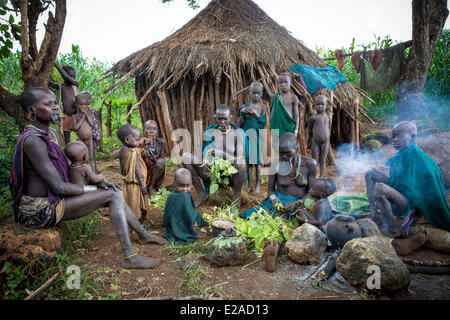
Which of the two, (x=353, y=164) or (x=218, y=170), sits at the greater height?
(x=218, y=170)

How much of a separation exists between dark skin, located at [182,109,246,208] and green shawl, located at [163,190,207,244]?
3.23 ft

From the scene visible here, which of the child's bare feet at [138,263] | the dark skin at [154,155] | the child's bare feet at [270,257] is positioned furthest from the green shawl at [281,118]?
the child's bare feet at [138,263]

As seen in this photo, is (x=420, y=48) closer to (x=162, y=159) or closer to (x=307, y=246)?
(x=307, y=246)

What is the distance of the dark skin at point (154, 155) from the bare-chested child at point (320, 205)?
2.52 meters

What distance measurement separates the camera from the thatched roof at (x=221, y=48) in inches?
255

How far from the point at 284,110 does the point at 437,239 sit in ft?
9.81

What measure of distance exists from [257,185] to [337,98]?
3.68 meters

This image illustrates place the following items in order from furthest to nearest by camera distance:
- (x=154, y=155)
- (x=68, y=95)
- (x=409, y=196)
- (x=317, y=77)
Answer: (x=317, y=77)
(x=68, y=95)
(x=154, y=155)
(x=409, y=196)

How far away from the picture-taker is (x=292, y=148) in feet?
11.9

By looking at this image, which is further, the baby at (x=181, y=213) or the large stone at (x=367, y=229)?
the baby at (x=181, y=213)

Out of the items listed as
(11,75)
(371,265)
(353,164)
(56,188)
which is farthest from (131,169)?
(11,75)

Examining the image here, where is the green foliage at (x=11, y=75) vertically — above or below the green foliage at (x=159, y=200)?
above

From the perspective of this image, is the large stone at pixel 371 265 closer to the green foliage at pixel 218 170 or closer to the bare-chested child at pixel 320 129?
the green foliage at pixel 218 170

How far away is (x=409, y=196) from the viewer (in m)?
2.95
